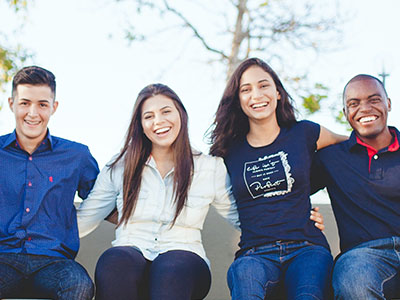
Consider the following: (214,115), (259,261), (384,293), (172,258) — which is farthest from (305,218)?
(214,115)

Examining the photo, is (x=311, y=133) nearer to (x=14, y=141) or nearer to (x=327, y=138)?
(x=327, y=138)

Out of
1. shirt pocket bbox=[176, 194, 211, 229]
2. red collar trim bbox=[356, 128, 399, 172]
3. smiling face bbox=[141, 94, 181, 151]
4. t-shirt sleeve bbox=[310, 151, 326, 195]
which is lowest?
shirt pocket bbox=[176, 194, 211, 229]

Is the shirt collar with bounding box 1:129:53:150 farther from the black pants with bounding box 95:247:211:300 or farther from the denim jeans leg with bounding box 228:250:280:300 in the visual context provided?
the denim jeans leg with bounding box 228:250:280:300

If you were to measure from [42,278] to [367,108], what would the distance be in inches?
72.2

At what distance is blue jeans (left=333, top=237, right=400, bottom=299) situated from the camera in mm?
2182

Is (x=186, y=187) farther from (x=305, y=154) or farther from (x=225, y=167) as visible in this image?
(x=305, y=154)

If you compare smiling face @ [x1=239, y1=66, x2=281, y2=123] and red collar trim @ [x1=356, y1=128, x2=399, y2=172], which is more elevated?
smiling face @ [x1=239, y1=66, x2=281, y2=123]

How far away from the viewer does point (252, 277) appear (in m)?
2.36

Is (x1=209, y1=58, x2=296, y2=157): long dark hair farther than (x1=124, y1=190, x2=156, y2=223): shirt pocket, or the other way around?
(x1=209, y1=58, x2=296, y2=157): long dark hair

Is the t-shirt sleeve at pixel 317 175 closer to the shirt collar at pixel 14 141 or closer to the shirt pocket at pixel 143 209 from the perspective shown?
the shirt pocket at pixel 143 209

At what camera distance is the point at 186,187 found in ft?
9.02

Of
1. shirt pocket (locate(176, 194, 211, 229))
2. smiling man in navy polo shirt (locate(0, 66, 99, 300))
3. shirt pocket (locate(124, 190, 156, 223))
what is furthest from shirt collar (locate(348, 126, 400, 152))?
smiling man in navy polo shirt (locate(0, 66, 99, 300))

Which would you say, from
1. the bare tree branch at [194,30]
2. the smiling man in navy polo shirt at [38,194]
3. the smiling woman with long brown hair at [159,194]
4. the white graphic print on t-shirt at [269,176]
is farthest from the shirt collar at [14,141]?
the bare tree branch at [194,30]

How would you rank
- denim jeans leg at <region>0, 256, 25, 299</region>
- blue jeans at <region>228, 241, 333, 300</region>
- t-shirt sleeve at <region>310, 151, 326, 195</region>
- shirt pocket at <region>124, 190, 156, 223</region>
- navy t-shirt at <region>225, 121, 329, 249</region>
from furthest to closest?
t-shirt sleeve at <region>310, 151, 326, 195</region>
shirt pocket at <region>124, 190, 156, 223</region>
navy t-shirt at <region>225, 121, 329, 249</region>
denim jeans leg at <region>0, 256, 25, 299</region>
blue jeans at <region>228, 241, 333, 300</region>
